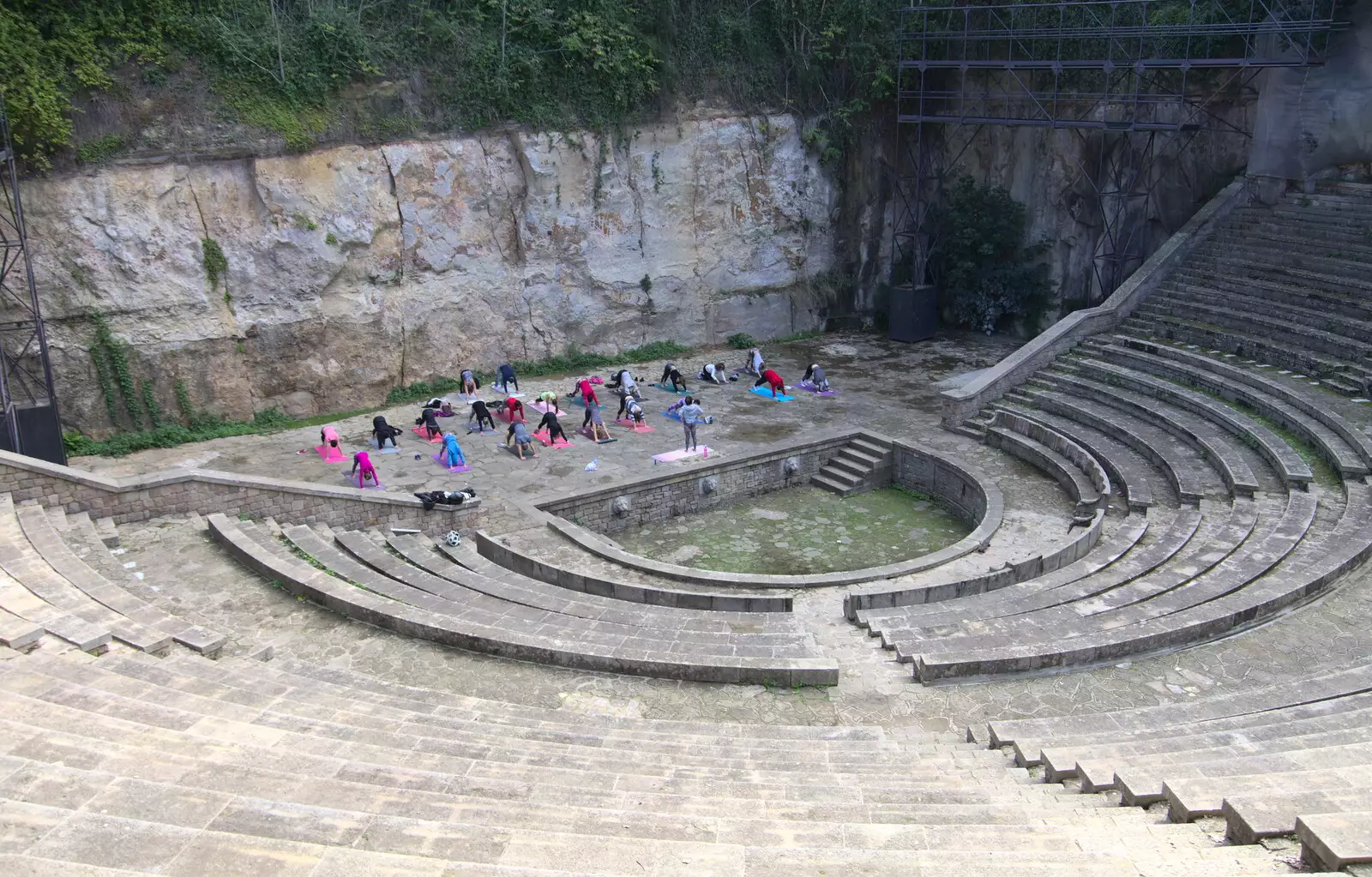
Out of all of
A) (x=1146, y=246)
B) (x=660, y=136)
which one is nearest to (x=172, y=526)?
(x=660, y=136)

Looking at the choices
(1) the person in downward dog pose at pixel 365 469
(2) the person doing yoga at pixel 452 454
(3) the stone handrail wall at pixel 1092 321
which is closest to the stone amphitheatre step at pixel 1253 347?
(3) the stone handrail wall at pixel 1092 321

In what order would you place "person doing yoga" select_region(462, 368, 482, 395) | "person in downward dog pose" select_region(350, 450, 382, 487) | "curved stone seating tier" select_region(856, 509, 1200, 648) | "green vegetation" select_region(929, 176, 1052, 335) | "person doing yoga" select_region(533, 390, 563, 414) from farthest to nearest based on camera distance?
"green vegetation" select_region(929, 176, 1052, 335) < "person doing yoga" select_region(462, 368, 482, 395) < "person doing yoga" select_region(533, 390, 563, 414) < "person in downward dog pose" select_region(350, 450, 382, 487) < "curved stone seating tier" select_region(856, 509, 1200, 648)

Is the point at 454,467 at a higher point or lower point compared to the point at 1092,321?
lower

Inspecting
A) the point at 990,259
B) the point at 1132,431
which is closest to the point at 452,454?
the point at 1132,431

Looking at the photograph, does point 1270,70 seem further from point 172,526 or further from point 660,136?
point 172,526

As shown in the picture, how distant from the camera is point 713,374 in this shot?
2209cm

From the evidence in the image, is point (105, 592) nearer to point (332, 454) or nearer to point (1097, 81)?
point (332, 454)

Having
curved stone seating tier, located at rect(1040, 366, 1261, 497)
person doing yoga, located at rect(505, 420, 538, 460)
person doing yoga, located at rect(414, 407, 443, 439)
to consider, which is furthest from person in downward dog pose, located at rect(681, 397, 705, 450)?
curved stone seating tier, located at rect(1040, 366, 1261, 497)

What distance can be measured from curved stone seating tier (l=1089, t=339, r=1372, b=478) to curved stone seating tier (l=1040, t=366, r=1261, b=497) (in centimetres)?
79

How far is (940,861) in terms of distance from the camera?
5.97 metres

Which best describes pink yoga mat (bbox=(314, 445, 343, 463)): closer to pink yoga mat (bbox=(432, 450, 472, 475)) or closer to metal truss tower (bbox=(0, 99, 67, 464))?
pink yoga mat (bbox=(432, 450, 472, 475))

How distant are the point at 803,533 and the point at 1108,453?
16.3 ft

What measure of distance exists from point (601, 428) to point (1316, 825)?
46.0ft

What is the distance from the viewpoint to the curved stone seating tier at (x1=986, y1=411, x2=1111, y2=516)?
16.1 m
